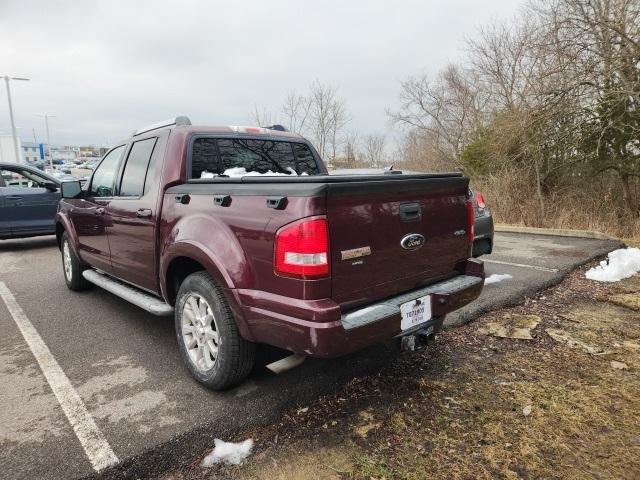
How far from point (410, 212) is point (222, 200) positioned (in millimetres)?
1204

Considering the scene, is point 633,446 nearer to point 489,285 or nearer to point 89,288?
point 489,285

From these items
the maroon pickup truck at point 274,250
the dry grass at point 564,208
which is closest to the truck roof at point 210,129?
the maroon pickup truck at point 274,250

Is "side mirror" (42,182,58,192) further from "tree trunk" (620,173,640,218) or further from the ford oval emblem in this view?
"tree trunk" (620,173,640,218)

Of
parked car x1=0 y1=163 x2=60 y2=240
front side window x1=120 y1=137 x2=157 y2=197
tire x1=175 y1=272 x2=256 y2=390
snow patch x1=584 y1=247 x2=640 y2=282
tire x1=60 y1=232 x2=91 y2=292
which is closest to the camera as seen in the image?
tire x1=175 y1=272 x2=256 y2=390

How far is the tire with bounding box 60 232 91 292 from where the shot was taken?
5395mm

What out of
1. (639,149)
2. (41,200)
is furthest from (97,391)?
(639,149)

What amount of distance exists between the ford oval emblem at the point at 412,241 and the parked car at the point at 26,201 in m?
8.33

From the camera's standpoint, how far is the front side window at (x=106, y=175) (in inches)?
176

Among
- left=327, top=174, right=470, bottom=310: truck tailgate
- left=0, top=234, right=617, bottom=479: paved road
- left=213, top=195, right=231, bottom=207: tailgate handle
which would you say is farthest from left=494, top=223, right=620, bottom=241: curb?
left=213, top=195, right=231, bottom=207: tailgate handle

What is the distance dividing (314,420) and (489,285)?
11.9ft

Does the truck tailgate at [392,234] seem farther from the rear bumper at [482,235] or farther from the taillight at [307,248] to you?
the rear bumper at [482,235]

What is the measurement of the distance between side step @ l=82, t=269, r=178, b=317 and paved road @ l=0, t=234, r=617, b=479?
1.32 feet

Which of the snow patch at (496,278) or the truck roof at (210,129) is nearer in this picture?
the truck roof at (210,129)

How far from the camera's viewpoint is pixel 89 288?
571cm
